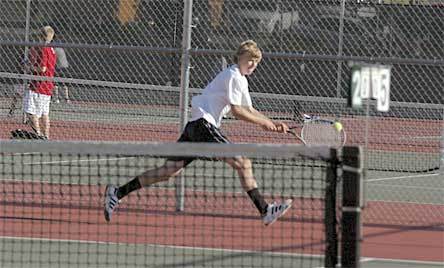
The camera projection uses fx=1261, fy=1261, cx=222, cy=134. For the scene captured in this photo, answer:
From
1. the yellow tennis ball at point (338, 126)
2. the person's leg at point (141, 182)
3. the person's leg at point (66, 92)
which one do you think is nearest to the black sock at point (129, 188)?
the person's leg at point (141, 182)

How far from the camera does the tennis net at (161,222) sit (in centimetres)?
588

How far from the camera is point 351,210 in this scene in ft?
17.9

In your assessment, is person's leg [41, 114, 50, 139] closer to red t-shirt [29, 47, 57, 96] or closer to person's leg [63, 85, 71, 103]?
red t-shirt [29, 47, 57, 96]

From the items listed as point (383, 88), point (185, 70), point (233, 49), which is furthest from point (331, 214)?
point (233, 49)

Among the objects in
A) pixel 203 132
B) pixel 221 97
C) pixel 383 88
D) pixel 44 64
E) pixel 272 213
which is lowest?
pixel 272 213

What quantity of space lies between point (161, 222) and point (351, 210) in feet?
13.4

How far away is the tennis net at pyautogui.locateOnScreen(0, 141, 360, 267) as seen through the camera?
19.3 ft

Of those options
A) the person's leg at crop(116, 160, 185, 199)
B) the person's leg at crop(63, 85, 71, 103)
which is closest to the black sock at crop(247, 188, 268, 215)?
the person's leg at crop(116, 160, 185, 199)

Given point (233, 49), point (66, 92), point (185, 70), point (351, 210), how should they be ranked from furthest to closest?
point (66, 92) < point (233, 49) < point (185, 70) < point (351, 210)

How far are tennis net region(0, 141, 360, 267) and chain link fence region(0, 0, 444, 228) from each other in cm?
799

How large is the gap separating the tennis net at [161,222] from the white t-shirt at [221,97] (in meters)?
0.50

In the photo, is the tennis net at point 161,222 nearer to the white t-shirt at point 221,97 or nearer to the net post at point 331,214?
the net post at point 331,214

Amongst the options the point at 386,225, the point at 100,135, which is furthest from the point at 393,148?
the point at 386,225

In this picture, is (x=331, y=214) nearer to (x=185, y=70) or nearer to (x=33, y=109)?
(x=185, y=70)
